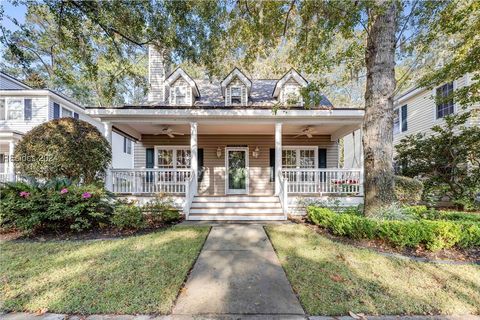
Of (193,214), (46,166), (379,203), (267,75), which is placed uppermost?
(267,75)

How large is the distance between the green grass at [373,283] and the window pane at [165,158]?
7.62 meters

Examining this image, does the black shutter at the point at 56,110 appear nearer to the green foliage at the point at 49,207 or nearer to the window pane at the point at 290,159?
the green foliage at the point at 49,207

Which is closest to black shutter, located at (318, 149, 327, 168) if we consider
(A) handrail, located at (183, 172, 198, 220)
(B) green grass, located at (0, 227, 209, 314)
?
(A) handrail, located at (183, 172, 198, 220)

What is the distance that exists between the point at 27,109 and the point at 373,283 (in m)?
19.1

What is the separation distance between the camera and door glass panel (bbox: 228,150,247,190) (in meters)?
10.5

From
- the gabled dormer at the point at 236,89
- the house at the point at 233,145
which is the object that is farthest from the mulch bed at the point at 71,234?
the gabled dormer at the point at 236,89

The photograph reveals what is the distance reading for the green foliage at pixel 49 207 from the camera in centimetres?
503

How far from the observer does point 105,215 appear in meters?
5.69

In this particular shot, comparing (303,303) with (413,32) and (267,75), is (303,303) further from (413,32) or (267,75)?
(267,75)

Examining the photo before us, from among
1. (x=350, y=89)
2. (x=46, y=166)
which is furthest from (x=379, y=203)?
(x=350, y=89)

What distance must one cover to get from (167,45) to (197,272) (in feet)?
21.9

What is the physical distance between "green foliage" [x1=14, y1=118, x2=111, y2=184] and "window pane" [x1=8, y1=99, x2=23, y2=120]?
10637 mm

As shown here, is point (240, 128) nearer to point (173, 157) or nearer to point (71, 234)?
point (173, 157)

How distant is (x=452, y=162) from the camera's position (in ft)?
28.9
